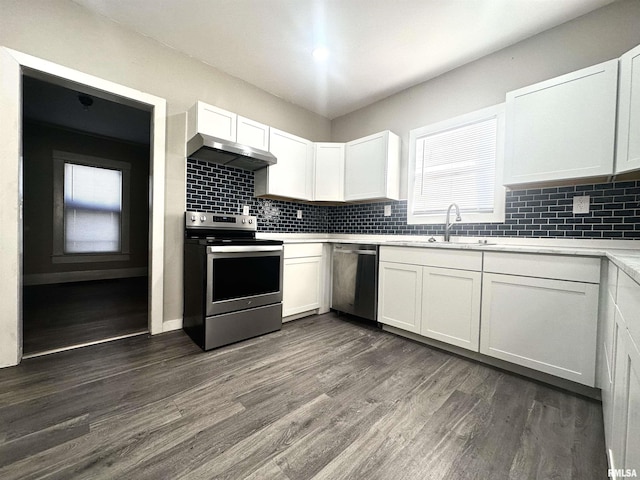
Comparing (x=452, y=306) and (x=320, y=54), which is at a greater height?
(x=320, y=54)

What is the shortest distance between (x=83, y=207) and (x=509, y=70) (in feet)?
20.8

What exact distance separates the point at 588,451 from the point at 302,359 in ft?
4.98

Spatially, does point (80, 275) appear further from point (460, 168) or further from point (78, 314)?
point (460, 168)

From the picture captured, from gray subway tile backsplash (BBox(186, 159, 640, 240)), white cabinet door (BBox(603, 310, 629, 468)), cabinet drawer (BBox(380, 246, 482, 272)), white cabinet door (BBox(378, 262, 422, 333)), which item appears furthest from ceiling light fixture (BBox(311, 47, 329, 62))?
white cabinet door (BBox(603, 310, 629, 468))

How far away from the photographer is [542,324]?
65.3 inches

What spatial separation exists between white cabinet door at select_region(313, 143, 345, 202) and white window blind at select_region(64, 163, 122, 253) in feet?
13.7

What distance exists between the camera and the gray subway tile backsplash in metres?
1.80

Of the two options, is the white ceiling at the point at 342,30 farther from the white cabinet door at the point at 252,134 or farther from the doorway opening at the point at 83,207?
the doorway opening at the point at 83,207

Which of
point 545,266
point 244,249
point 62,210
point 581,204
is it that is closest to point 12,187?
point 244,249

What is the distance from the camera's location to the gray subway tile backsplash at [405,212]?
1.80 metres

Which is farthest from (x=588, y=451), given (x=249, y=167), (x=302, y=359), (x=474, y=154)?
(x=249, y=167)

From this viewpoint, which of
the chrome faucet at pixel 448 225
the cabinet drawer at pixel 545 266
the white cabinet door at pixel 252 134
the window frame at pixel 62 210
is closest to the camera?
the cabinet drawer at pixel 545 266

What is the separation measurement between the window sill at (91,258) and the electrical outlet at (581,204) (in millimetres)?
6554

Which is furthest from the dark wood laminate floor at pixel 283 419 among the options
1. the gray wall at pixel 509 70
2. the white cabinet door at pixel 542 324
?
the gray wall at pixel 509 70
